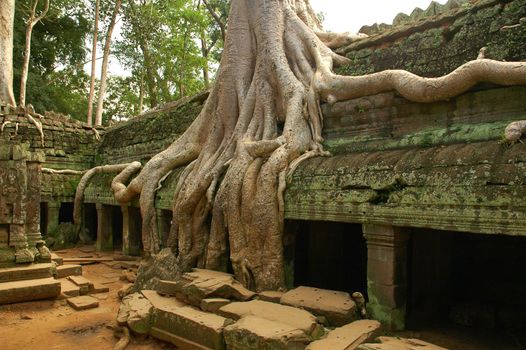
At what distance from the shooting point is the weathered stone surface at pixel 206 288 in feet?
15.6

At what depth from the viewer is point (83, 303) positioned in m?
6.04

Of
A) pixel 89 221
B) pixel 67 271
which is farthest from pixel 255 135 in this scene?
pixel 89 221

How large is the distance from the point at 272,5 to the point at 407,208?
461cm

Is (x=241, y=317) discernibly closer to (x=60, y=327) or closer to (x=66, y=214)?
(x=60, y=327)

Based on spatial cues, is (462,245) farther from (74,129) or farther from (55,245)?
(74,129)

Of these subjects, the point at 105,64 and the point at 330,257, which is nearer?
the point at 330,257

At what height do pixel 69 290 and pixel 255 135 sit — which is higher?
pixel 255 135

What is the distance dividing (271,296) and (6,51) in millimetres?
15136

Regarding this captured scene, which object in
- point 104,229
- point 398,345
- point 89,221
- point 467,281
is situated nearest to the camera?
point 398,345

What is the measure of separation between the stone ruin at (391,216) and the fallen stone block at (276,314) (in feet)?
0.06

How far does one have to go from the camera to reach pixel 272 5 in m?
7.09

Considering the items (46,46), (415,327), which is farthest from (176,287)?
(46,46)

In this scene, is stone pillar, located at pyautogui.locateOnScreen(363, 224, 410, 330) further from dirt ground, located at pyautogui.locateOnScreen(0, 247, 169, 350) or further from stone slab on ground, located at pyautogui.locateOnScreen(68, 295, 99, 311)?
stone slab on ground, located at pyautogui.locateOnScreen(68, 295, 99, 311)

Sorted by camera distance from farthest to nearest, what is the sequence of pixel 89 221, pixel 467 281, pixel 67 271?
pixel 89 221, pixel 67 271, pixel 467 281
